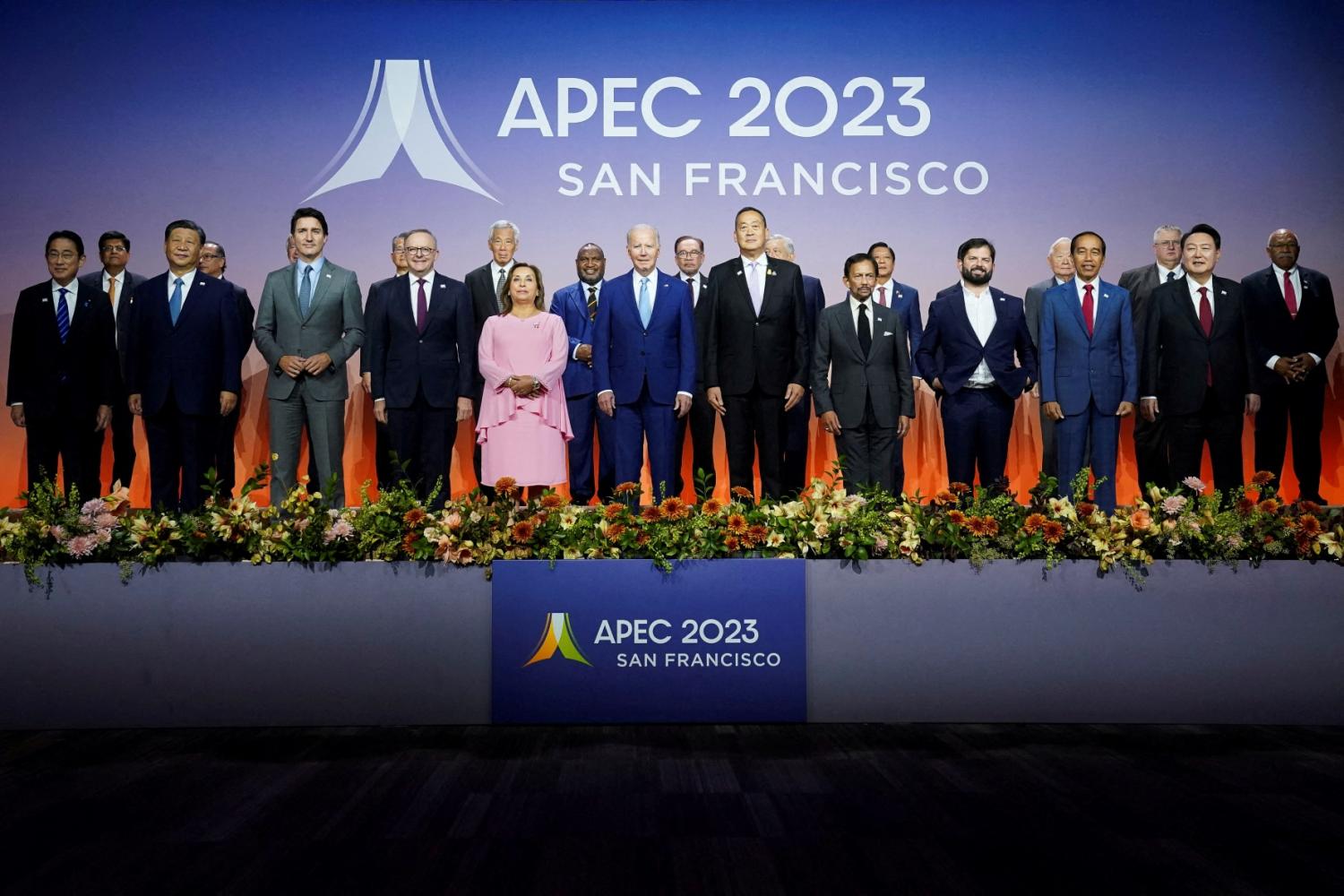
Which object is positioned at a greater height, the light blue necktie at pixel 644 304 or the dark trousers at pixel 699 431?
the light blue necktie at pixel 644 304

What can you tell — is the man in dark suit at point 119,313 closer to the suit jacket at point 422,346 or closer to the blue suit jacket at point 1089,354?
the suit jacket at point 422,346

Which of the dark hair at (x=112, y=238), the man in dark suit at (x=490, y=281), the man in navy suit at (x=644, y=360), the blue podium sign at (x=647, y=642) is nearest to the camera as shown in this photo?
the blue podium sign at (x=647, y=642)

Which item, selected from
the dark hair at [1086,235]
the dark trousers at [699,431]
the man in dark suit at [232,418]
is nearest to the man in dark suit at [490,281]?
the dark trousers at [699,431]

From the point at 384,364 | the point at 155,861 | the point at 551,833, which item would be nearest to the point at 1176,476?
the point at 384,364

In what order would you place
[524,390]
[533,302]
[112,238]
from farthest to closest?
[112,238] → [533,302] → [524,390]

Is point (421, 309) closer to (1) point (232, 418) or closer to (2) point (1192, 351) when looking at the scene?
(1) point (232, 418)

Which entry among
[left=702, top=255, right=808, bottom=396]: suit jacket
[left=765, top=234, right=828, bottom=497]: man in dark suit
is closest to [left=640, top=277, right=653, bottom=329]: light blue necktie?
[left=702, top=255, right=808, bottom=396]: suit jacket

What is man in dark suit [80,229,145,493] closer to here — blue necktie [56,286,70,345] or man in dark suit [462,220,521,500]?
blue necktie [56,286,70,345]

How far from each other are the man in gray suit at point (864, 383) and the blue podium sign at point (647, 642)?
8.20ft

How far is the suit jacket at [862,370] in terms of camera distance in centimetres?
547

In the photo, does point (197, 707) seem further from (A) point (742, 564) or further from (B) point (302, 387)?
(B) point (302, 387)

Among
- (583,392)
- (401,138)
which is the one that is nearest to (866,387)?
(583,392)

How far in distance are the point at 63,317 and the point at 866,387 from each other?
4.55m

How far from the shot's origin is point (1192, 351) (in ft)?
18.9
